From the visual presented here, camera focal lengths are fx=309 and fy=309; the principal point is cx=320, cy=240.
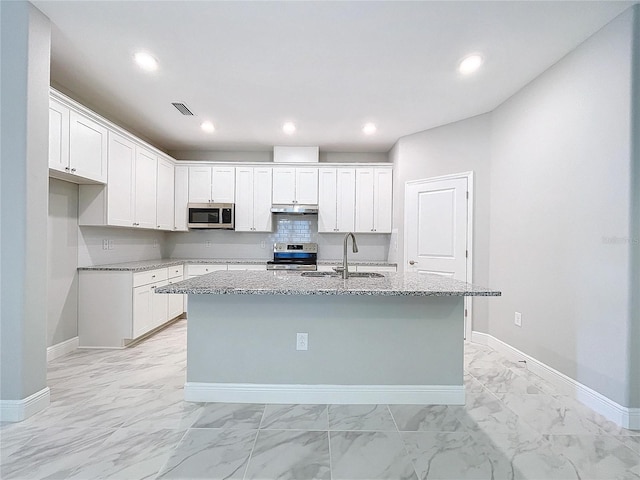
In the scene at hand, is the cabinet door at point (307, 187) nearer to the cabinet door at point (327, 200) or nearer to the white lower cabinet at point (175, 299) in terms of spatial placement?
the cabinet door at point (327, 200)

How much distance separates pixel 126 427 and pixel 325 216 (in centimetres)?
349

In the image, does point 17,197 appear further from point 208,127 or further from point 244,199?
point 244,199

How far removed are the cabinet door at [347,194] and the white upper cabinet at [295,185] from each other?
36 centimetres

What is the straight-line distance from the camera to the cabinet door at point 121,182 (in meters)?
3.30

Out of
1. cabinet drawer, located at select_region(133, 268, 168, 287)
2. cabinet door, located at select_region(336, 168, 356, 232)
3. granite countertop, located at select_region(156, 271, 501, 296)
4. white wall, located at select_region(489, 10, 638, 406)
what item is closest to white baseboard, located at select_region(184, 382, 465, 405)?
granite countertop, located at select_region(156, 271, 501, 296)

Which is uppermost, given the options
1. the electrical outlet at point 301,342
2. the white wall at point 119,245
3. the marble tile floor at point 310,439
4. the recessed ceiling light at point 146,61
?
the recessed ceiling light at point 146,61

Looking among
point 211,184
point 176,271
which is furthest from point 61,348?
point 211,184

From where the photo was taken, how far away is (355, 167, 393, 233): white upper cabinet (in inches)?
187

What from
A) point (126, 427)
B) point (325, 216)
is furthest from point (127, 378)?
point (325, 216)

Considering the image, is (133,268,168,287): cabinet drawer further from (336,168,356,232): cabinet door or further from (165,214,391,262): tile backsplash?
(336,168,356,232): cabinet door

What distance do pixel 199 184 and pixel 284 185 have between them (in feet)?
4.29

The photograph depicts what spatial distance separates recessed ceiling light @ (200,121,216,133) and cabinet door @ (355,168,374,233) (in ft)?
7.07

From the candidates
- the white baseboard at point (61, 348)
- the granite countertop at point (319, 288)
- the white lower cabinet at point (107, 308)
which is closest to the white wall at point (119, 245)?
the white lower cabinet at point (107, 308)

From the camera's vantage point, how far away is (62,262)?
3.08 metres
